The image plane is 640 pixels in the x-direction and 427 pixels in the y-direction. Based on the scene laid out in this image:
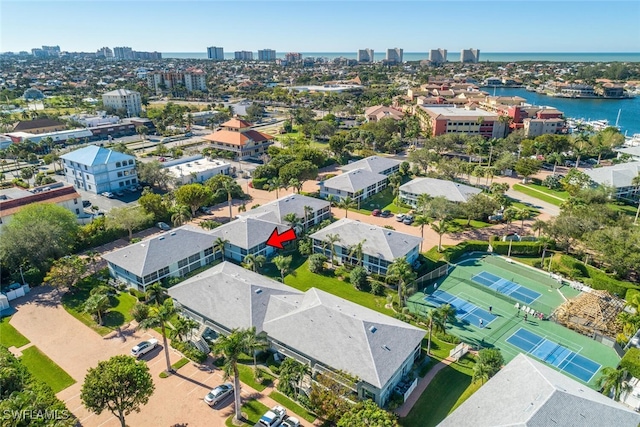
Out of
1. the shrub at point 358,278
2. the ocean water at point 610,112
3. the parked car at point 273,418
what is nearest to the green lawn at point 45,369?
the parked car at point 273,418

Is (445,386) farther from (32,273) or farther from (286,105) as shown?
(286,105)

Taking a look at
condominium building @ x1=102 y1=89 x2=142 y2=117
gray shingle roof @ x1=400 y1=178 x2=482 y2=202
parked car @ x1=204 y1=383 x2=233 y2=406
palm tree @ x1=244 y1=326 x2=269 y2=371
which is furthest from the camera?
condominium building @ x1=102 y1=89 x2=142 y2=117

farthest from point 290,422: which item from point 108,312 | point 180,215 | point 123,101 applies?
point 123,101

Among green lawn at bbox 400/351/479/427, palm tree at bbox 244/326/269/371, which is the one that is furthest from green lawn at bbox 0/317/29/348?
green lawn at bbox 400/351/479/427

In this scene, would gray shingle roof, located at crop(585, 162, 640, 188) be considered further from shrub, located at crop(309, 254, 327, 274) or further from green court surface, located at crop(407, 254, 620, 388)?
shrub, located at crop(309, 254, 327, 274)

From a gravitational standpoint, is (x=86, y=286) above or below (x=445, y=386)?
above

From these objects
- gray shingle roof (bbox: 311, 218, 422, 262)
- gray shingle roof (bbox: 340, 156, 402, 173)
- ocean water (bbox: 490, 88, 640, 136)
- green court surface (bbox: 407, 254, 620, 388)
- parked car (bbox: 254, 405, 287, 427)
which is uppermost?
ocean water (bbox: 490, 88, 640, 136)

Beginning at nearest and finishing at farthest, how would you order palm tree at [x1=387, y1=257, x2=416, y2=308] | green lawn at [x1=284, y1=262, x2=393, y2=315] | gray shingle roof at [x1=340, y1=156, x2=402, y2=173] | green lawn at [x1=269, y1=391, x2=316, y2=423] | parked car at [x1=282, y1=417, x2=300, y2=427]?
parked car at [x1=282, y1=417, x2=300, y2=427] < green lawn at [x1=269, y1=391, x2=316, y2=423] < palm tree at [x1=387, y1=257, x2=416, y2=308] < green lawn at [x1=284, y1=262, x2=393, y2=315] < gray shingle roof at [x1=340, y1=156, x2=402, y2=173]

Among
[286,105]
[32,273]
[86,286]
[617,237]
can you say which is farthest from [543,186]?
[286,105]
